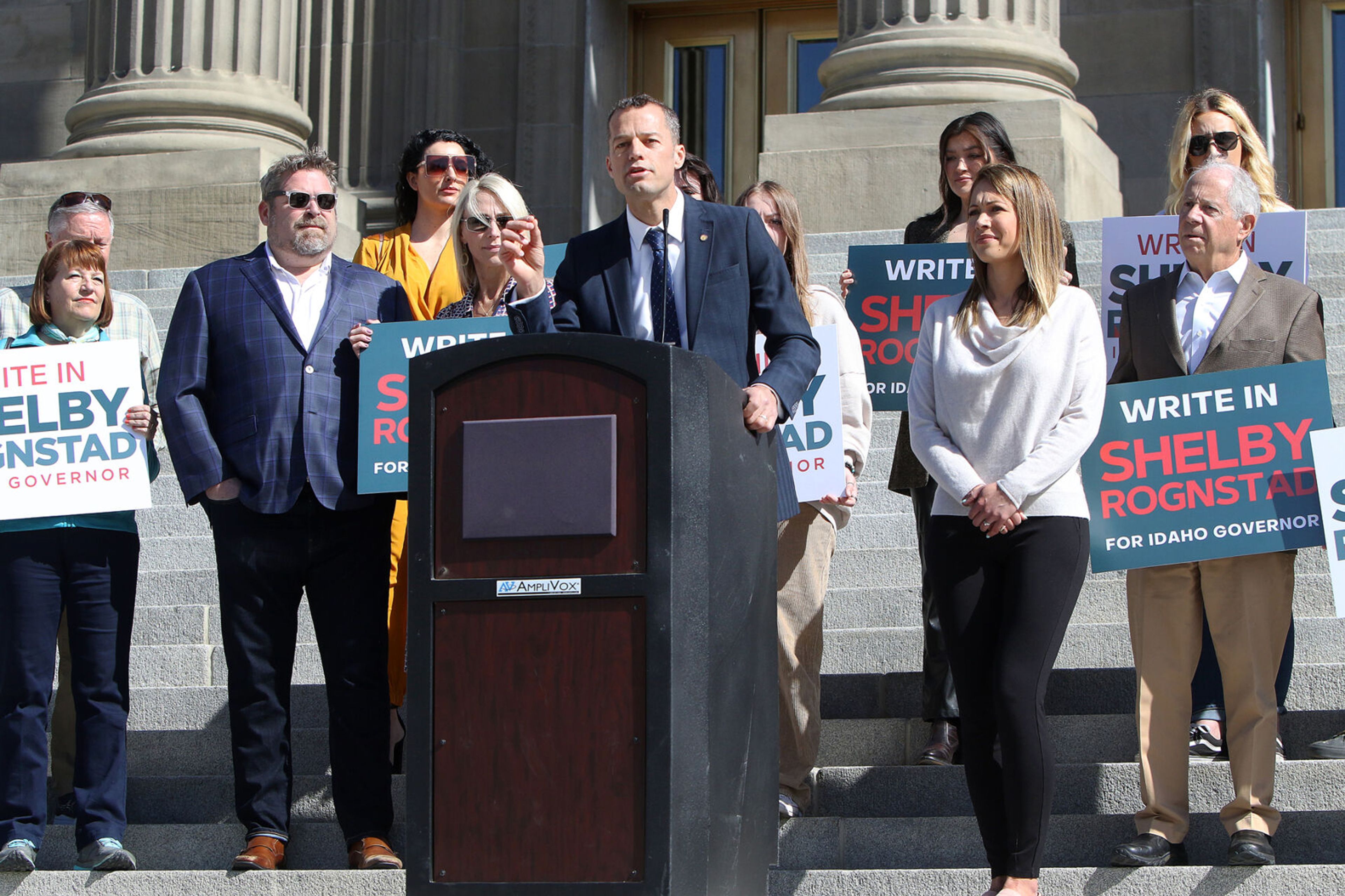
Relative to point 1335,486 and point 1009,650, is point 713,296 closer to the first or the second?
point 1009,650

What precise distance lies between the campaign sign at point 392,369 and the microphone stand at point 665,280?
119 centimetres

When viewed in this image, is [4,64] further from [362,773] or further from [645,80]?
[362,773]

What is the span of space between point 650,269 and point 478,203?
1.45 m

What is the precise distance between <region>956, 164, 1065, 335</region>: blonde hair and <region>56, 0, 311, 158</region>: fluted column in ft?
24.1

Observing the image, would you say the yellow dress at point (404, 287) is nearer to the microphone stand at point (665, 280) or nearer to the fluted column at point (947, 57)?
the microphone stand at point (665, 280)

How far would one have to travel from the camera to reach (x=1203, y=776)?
17.9ft

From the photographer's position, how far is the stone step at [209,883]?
518 cm

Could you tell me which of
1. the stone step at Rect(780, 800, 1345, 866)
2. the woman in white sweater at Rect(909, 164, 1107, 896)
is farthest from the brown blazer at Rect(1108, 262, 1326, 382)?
the stone step at Rect(780, 800, 1345, 866)

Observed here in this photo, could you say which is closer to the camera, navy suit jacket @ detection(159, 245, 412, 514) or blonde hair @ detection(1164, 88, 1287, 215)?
navy suit jacket @ detection(159, 245, 412, 514)

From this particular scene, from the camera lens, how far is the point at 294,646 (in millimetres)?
5594

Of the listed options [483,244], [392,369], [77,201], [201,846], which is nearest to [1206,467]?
[483,244]

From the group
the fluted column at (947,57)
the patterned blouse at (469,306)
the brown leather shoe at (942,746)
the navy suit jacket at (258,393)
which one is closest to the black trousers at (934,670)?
the brown leather shoe at (942,746)

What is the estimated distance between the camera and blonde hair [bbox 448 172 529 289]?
6023 millimetres

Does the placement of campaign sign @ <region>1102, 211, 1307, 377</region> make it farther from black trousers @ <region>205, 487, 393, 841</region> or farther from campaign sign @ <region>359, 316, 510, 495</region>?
black trousers @ <region>205, 487, 393, 841</region>
